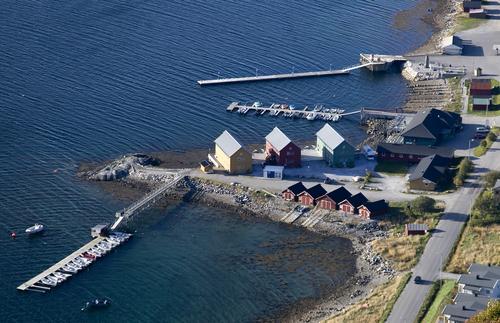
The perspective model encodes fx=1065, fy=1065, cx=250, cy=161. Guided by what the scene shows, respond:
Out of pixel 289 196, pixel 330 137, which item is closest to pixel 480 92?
pixel 330 137

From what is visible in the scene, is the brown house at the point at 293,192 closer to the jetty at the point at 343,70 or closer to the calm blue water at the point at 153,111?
the calm blue water at the point at 153,111

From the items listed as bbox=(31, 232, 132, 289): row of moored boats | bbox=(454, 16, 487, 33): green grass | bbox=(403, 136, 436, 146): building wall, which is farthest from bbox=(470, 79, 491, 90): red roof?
bbox=(31, 232, 132, 289): row of moored boats

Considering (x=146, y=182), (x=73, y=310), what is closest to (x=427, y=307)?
(x=73, y=310)

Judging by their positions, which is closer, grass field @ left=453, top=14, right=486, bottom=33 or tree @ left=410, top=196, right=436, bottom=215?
tree @ left=410, top=196, right=436, bottom=215

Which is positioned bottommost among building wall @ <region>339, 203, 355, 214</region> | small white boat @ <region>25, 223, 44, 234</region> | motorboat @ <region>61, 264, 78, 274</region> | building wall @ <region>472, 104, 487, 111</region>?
motorboat @ <region>61, 264, 78, 274</region>

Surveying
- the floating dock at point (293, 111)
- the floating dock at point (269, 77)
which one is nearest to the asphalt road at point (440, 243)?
the floating dock at point (293, 111)

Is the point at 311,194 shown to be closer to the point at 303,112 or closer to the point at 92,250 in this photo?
the point at 92,250

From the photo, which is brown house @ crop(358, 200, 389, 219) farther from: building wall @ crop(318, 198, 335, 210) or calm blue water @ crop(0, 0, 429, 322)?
calm blue water @ crop(0, 0, 429, 322)
